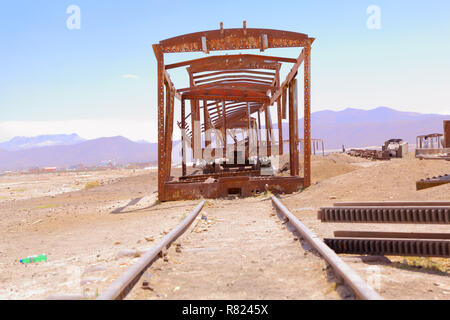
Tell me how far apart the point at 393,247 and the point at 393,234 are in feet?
0.64

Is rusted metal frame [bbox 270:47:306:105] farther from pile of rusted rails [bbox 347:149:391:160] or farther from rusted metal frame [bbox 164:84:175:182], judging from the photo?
pile of rusted rails [bbox 347:149:391:160]

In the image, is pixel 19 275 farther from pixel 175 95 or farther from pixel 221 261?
pixel 175 95

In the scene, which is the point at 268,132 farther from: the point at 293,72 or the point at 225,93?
the point at 293,72

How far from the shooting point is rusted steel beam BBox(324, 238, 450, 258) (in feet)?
13.2

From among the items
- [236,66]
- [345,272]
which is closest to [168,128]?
[236,66]

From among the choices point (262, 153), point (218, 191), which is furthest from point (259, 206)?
point (262, 153)

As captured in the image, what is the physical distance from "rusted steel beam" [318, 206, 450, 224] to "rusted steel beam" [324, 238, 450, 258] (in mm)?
505

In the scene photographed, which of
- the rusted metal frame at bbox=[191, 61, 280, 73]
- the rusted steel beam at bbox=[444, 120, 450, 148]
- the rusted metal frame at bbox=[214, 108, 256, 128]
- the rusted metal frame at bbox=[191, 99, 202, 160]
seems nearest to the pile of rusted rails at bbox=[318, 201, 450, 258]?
the rusted metal frame at bbox=[191, 61, 280, 73]

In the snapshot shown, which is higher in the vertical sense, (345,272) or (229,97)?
(229,97)

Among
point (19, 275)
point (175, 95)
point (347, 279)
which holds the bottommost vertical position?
point (19, 275)

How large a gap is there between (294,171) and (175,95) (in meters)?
5.35

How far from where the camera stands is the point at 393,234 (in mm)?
4340

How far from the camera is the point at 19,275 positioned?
4.25 m

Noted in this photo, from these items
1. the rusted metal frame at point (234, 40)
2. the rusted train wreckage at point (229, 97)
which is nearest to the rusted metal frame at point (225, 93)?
the rusted train wreckage at point (229, 97)
